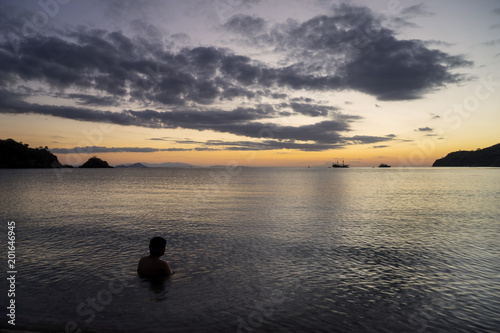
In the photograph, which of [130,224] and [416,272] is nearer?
[416,272]

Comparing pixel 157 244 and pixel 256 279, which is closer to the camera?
pixel 157 244

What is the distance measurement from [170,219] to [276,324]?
996 inches

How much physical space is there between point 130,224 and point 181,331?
2264 cm

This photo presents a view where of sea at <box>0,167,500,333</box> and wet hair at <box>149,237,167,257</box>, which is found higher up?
wet hair at <box>149,237,167,257</box>

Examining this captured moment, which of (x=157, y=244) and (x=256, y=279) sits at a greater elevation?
(x=157, y=244)

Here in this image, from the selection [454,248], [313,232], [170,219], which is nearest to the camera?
[454,248]

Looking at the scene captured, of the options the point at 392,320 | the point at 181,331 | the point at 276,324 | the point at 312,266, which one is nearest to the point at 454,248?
the point at 312,266

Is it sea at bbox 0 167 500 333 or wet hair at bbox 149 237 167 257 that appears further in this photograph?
wet hair at bbox 149 237 167 257

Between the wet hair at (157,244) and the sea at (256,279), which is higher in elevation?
the wet hair at (157,244)

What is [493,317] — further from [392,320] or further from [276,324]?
[276,324]

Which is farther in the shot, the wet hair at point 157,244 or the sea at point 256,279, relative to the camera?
the wet hair at point 157,244

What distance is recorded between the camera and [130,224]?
2981cm

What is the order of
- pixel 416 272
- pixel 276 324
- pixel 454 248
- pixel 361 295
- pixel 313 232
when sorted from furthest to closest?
1. pixel 313 232
2. pixel 454 248
3. pixel 416 272
4. pixel 361 295
5. pixel 276 324

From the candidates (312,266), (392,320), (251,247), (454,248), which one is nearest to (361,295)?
(392,320)
